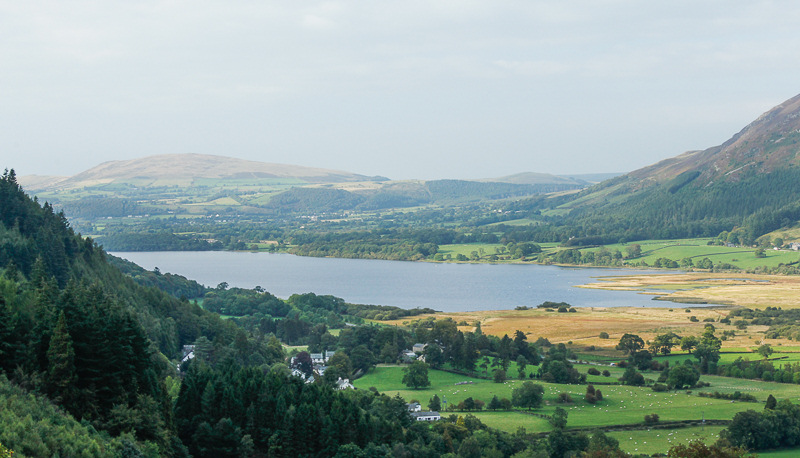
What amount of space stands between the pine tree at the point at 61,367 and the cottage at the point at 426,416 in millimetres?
20606

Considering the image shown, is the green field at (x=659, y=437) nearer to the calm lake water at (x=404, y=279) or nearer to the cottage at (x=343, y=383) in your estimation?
the cottage at (x=343, y=383)

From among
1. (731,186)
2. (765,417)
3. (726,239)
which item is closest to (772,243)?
(726,239)

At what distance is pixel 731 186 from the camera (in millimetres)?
199500

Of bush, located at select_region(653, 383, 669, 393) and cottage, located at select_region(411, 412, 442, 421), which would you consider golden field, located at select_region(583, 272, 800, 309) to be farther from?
cottage, located at select_region(411, 412, 442, 421)

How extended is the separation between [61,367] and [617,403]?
33.5m

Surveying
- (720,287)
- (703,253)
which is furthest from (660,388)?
(703,253)

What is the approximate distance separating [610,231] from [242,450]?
15812 cm

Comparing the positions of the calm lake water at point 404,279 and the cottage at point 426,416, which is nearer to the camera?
the cottage at point 426,416

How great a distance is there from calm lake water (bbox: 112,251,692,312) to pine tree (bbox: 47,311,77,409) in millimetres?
69198

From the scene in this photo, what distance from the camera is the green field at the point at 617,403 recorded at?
4284cm

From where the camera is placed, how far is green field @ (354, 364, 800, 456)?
42844 millimetres

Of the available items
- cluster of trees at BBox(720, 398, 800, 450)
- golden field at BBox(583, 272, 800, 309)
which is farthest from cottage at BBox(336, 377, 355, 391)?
golden field at BBox(583, 272, 800, 309)

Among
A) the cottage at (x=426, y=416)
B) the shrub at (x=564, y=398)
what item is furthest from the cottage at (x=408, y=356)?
the cottage at (x=426, y=416)

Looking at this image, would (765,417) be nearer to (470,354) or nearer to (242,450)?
(470,354)
